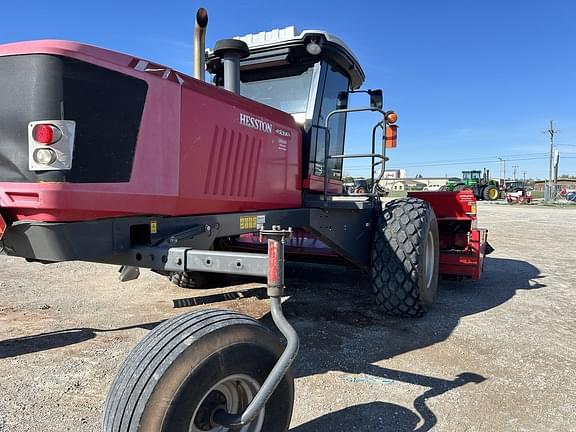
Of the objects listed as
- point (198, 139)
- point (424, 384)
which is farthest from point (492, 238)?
point (198, 139)

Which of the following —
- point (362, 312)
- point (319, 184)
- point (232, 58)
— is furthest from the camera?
point (362, 312)

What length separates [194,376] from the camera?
1778 millimetres

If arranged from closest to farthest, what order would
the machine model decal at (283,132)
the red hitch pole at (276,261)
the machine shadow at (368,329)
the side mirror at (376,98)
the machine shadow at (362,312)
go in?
the red hitch pole at (276,261) → the machine shadow at (368,329) → the machine shadow at (362,312) → the machine model decal at (283,132) → the side mirror at (376,98)

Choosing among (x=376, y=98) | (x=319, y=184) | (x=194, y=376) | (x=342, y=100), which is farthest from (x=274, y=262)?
(x=342, y=100)

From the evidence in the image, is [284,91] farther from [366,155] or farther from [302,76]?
[366,155]

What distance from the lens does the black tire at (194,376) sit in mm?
1712

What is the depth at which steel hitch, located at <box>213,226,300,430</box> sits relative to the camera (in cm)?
183

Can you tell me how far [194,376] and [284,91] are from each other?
3.39 metres

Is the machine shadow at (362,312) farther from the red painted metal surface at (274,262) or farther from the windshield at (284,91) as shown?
the windshield at (284,91)

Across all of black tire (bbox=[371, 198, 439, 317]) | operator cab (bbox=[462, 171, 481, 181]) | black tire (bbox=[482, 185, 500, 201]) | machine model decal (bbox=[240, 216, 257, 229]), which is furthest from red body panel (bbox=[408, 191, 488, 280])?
operator cab (bbox=[462, 171, 481, 181])

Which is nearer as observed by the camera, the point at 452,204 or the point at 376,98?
the point at 376,98

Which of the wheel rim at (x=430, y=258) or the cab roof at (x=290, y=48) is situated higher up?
the cab roof at (x=290, y=48)

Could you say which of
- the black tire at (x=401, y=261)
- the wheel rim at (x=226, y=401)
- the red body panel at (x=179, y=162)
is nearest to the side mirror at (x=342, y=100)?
the red body panel at (x=179, y=162)

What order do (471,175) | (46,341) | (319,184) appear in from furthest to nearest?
(471,175) < (319,184) < (46,341)
